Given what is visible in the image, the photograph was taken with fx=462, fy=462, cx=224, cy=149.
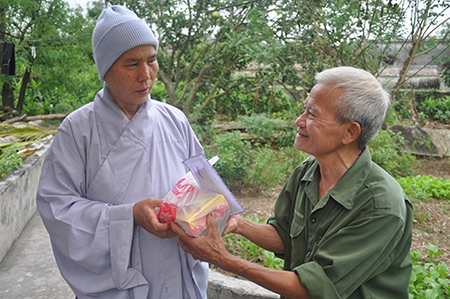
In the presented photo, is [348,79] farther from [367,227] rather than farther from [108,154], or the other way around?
[108,154]

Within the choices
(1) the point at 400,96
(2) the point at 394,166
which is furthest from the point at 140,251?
(1) the point at 400,96

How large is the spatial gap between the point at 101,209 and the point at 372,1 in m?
4.47

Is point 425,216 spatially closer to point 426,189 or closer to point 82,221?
point 426,189


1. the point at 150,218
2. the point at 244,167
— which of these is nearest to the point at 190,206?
the point at 150,218

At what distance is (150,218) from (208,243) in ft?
0.83

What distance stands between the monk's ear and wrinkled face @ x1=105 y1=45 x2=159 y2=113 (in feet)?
2.75

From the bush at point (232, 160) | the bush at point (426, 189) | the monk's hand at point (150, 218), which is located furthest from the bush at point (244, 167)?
the monk's hand at point (150, 218)

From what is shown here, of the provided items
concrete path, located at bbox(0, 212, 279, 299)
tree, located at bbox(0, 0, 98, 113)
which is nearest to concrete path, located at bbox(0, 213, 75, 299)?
concrete path, located at bbox(0, 212, 279, 299)

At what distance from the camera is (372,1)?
5234 millimetres

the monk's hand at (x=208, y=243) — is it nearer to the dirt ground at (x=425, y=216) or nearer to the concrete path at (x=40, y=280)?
the concrete path at (x=40, y=280)

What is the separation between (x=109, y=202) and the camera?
6.17 ft

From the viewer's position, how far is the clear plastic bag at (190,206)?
1.77 m

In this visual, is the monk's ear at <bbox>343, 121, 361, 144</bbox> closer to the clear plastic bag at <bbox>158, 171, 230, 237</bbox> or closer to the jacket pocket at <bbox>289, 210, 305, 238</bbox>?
the jacket pocket at <bbox>289, 210, 305, 238</bbox>

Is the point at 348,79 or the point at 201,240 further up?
the point at 348,79
